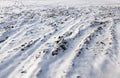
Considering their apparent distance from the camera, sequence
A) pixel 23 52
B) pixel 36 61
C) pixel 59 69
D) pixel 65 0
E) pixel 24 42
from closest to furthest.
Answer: pixel 59 69, pixel 36 61, pixel 23 52, pixel 24 42, pixel 65 0

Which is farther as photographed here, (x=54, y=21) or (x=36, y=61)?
(x=54, y=21)

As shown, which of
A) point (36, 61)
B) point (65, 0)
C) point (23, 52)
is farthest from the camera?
point (65, 0)

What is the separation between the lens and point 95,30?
1017 centimetres

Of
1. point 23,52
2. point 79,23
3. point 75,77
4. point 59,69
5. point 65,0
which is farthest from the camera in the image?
point 65,0

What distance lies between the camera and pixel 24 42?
8.94 meters

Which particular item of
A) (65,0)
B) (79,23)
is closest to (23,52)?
(79,23)

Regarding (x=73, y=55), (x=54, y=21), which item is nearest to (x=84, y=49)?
(x=73, y=55)

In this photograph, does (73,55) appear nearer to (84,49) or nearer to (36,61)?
(84,49)

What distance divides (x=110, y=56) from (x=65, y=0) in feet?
59.6

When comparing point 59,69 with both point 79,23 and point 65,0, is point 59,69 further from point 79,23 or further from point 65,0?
point 65,0

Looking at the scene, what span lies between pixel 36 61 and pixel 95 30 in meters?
4.16

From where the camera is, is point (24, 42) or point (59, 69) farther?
point (24, 42)

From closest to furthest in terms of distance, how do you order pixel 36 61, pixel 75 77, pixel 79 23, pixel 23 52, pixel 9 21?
pixel 75 77 → pixel 36 61 → pixel 23 52 → pixel 79 23 → pixel 9 21

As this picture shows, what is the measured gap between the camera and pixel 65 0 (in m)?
24.7
